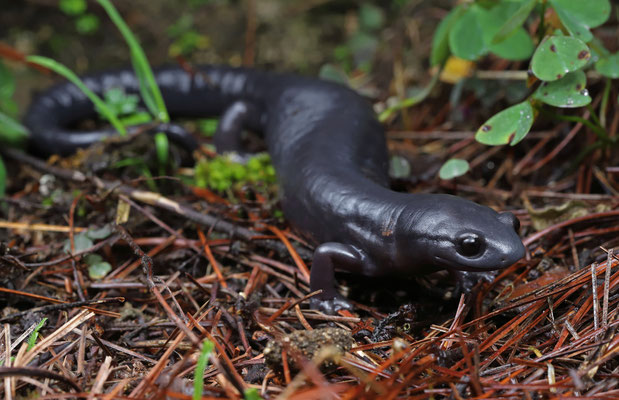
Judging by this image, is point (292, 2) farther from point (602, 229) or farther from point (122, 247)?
point (602, 229)

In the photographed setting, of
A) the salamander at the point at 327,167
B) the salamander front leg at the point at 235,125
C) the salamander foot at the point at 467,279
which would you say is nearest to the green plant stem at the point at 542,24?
the salamander at the point at 327,167

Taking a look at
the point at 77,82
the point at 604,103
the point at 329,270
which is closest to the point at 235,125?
the point at 77,82

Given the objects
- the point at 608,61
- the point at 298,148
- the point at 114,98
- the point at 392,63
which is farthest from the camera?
the point at 392,63

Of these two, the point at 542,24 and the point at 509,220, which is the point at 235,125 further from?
the point at 509,220

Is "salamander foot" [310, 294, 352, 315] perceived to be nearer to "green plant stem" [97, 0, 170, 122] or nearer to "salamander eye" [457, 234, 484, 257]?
"salamander eye" [457, 234, 484, 257]

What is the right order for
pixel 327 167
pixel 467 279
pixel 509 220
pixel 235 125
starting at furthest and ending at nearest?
pixel 235 125, pixel 327 167, pixel 467 279, pixel 509 220

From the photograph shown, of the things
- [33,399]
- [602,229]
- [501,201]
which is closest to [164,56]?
[501,201]
